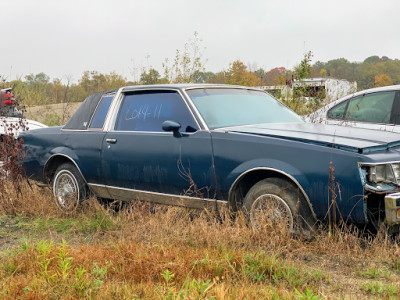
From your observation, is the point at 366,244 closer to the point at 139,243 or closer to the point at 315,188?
the point at 315,188

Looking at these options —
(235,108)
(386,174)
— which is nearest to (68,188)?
(235,108)

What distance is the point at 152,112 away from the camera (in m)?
5.71

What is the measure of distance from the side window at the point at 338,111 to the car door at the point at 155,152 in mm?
3256

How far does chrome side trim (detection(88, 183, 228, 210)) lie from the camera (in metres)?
5.00

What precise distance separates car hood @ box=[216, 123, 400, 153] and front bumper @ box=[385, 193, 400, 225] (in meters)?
0.43

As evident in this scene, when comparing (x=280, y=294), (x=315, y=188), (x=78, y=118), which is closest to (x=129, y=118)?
(x=78, y=118)

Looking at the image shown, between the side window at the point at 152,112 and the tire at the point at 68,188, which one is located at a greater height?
the side window at the point at 152,112

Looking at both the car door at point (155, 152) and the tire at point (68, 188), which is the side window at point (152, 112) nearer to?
the car door at point (155, 152)

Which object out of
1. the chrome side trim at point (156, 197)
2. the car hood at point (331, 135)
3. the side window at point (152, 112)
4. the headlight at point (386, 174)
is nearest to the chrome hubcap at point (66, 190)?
the chrome side trim at point (156, 197)

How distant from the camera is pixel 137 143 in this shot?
18.4 ft

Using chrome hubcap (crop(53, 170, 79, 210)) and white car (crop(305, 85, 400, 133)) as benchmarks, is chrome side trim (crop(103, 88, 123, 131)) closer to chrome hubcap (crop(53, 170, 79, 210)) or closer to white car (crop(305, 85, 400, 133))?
chrome hubcap (crop(53, 170, 79, 210))

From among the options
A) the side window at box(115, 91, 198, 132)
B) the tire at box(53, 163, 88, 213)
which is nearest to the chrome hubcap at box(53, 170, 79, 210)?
the tire at box(53, 163, 88, 213)

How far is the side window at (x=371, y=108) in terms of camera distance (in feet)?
23.7

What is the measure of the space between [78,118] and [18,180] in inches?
45.6
